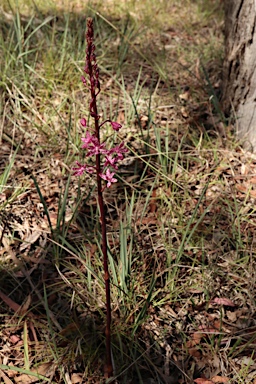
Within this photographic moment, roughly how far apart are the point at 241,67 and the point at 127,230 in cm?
149

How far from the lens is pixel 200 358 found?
8.10 ft

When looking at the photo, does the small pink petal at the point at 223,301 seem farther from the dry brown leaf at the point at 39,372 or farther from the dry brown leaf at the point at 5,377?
the dry brown leaf at the point at 5,377

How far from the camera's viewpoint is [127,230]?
2.58 meters

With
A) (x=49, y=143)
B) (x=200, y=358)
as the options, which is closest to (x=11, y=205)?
(x=49, y=143)

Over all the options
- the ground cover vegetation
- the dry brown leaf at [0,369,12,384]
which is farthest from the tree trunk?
the dry brown leaf at [0,369,12,384]

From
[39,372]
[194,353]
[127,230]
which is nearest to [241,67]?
[127,230]

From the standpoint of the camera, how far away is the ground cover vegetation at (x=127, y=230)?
7.91 ft

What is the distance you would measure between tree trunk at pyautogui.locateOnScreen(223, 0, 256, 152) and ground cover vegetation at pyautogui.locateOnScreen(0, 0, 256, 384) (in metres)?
0.11

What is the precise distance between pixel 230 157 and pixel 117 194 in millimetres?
829

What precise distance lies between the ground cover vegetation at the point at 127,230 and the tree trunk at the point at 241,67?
111mm

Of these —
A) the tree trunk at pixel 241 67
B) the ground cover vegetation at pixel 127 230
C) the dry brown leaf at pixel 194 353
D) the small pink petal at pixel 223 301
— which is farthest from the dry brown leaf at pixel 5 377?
the tree trunk at pixel 241 67

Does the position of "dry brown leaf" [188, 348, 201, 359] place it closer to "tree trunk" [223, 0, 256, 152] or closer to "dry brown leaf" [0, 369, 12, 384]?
"dry brown leaf" [0, 369, 12, 384]

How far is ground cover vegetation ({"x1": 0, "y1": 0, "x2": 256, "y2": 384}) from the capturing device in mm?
2410

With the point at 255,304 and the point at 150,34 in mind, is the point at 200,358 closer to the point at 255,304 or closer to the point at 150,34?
the point at 255,304
